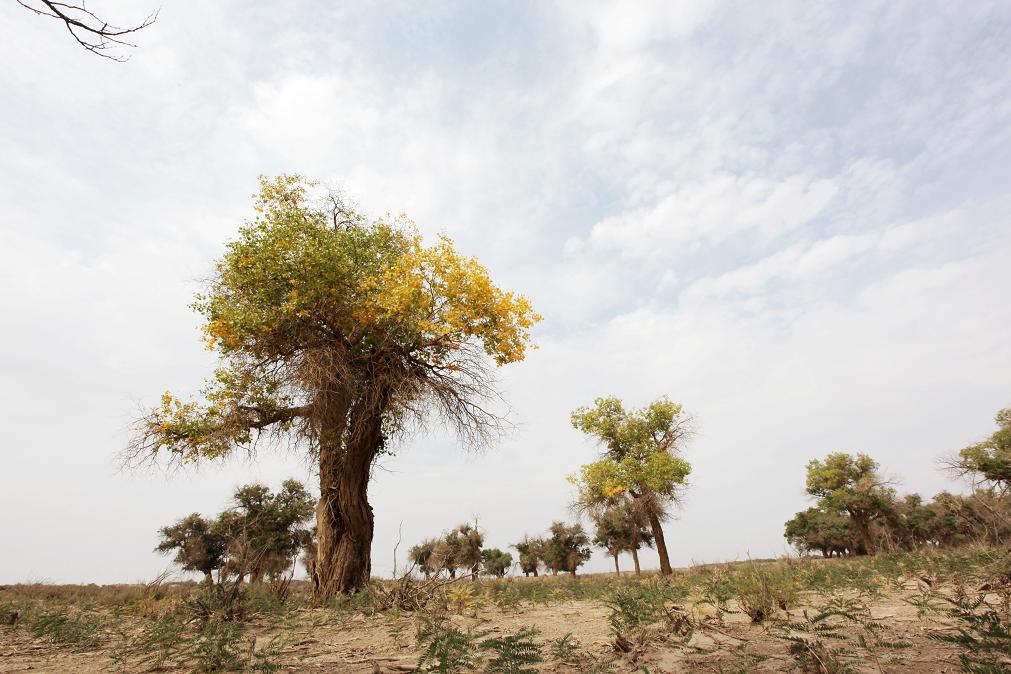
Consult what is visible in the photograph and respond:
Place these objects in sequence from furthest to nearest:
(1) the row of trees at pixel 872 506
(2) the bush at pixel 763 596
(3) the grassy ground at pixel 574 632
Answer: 1. (1) the row of trees at pixel 872 506
2. (2) the bush at pixel 763 596
3. (3) the grassy ground at pixel 574 632

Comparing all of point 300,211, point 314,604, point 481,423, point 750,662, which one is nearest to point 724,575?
point 750,662

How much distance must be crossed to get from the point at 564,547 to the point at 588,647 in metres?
50.4

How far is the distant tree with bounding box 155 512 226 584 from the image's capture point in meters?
39.4

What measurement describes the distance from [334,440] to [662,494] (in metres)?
18.7

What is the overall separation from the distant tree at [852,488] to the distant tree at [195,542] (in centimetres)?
4935

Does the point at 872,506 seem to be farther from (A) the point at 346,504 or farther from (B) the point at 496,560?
(A) the point at 346,504

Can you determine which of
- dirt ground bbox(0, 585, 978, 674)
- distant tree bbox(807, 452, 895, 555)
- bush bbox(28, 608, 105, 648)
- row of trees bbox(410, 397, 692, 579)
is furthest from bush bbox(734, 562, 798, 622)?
distant tree bbox(807, 452, 895, 555)

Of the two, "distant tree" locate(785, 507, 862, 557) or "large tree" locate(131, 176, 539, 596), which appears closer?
"large tree" locate(131, 176, 539, 596)

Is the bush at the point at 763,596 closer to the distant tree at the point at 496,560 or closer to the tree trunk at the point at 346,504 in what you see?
the tree trunk at the point at 346,504

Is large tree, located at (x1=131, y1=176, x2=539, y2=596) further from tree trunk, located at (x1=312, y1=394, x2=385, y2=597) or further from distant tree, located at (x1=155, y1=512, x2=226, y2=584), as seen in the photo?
distant tree, located at (x1=155, y1=512, x2=226, y2=584)

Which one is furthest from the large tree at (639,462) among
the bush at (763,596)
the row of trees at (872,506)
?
the bush at (763,596)

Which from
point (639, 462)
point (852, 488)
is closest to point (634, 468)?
point (639, 462)

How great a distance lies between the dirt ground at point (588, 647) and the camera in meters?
3.57

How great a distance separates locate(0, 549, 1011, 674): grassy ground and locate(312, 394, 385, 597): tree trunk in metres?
2.26
